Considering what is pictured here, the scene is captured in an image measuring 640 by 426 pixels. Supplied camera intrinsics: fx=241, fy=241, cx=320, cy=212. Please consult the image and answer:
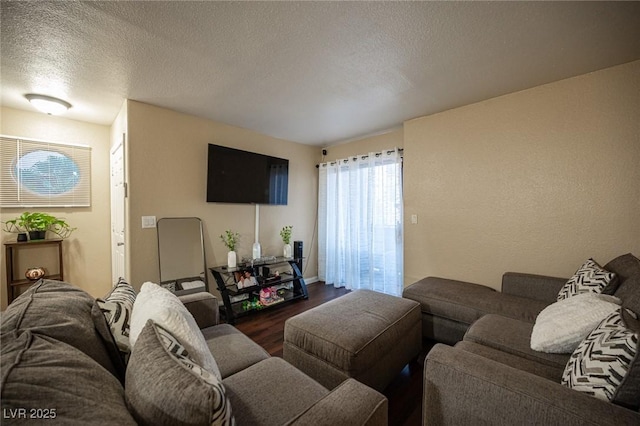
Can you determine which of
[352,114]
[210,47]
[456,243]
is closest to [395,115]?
[352,114]

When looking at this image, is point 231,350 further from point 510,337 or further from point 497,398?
point 510,337

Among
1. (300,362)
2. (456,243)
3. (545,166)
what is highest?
(545,166)

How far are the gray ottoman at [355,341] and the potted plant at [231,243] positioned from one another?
165 cm

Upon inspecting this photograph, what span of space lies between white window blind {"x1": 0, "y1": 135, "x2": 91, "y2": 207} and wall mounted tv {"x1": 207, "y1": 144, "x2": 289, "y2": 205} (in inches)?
65.5

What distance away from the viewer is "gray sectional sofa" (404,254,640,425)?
85 centimetres

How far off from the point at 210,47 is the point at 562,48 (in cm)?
249

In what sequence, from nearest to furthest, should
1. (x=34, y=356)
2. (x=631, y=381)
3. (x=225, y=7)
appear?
(x=34, y=356), (x=631, y=381), (x=225, y=7)

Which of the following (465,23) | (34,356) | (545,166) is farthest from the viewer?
(545,166)

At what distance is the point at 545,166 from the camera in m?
2.22

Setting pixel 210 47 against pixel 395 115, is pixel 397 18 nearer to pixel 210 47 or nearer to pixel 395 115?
pixel 210 47

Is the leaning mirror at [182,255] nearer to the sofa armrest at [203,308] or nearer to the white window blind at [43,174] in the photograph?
the sofa armrest at [203,308]

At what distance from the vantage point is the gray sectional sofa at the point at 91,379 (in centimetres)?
51

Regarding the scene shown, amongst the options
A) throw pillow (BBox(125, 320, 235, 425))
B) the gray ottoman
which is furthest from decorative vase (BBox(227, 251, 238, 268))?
throw pillow (BBox(125, 320, 235, 425))

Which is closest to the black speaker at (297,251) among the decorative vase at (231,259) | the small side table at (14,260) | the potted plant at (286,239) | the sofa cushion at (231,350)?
the potted plant at (286,239)
